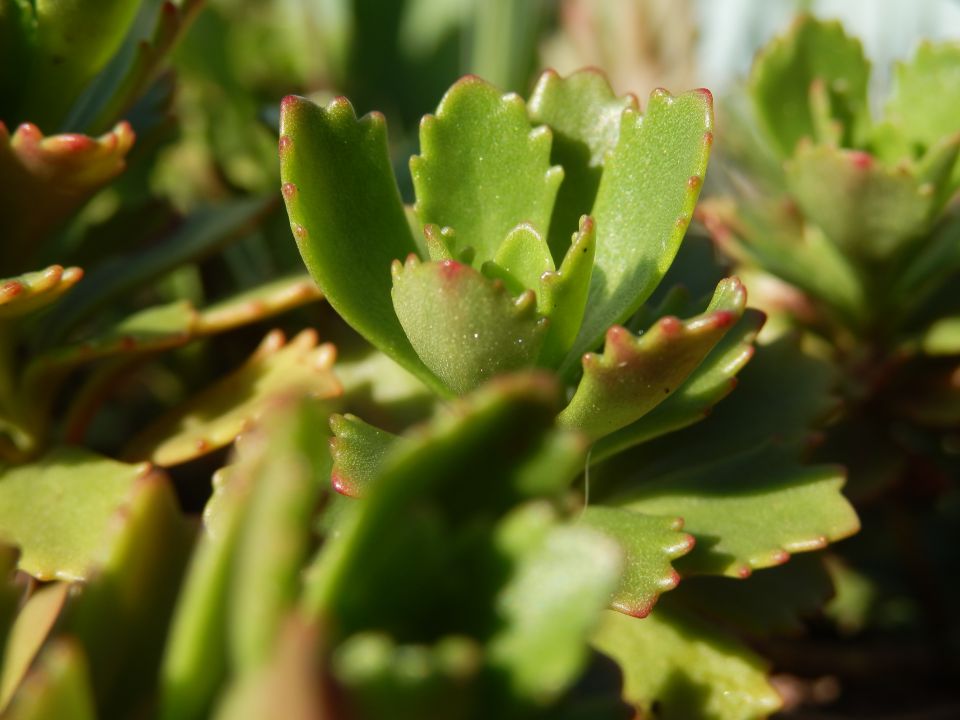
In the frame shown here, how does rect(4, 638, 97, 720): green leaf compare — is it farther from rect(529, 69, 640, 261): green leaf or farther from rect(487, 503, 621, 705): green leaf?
rect(529, 69, 640, 261): green leaf

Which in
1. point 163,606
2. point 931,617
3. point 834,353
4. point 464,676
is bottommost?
point 931,617

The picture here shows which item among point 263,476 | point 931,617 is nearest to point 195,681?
point 263,476

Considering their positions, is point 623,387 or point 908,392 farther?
point 908,392

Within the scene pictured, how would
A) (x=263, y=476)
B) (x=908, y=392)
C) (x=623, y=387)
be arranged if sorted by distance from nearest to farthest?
(x=263, y=476), (x=623, y=387), (x=908, y=392)

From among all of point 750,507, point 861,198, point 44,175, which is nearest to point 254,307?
point 44,175

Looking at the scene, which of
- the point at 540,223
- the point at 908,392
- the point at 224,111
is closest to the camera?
the point at 540,223

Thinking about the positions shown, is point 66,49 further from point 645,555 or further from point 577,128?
point 645,555

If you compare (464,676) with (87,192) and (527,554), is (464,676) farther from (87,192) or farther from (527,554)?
(87,192)

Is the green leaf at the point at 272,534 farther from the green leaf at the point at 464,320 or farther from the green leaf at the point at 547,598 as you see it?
the green leaf at the point at 464,320
